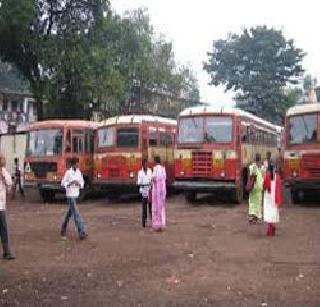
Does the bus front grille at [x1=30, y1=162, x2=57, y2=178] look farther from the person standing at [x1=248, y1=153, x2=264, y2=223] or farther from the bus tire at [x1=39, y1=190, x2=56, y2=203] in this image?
the person standing at [x1=248, y1=153, x2=264, y2=223]

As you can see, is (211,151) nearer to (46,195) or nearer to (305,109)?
(305,109)

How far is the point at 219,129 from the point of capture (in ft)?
70.9

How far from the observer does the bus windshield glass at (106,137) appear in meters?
23.9

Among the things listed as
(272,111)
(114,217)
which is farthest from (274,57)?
(114,217)

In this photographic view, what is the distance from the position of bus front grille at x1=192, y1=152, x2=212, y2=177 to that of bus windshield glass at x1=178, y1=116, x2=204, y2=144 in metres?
0.50

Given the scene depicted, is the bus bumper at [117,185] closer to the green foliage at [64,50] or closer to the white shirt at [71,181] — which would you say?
the white shirt at [71,181]

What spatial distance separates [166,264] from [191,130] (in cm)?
1129

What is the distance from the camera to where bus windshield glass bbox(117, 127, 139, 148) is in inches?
925

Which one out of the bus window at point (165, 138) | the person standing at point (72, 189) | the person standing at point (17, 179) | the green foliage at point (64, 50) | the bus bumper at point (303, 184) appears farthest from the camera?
the green foliage at point (64, 50)

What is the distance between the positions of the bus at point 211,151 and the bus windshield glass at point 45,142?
4663 millimetres

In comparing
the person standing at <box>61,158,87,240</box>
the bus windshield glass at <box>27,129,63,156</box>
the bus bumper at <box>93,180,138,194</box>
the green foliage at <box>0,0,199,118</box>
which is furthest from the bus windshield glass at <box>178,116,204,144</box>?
the green foliage at <box>0,0,199,118</box>

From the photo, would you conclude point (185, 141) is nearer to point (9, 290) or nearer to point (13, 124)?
point (9, 290)

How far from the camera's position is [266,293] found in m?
8.72

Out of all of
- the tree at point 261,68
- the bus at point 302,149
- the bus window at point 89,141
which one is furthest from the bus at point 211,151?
the tree at point 261,68
